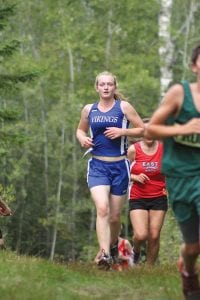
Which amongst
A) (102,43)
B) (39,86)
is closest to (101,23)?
(102,43)

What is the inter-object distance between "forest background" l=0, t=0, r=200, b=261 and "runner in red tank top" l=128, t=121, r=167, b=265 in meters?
16.6

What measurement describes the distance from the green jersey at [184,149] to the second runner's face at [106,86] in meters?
3.86

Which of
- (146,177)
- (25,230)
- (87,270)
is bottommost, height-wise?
(25,230)

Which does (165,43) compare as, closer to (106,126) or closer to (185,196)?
(106,126)

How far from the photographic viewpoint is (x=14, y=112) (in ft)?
70.9

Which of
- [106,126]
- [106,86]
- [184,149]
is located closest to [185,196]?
[184,149]

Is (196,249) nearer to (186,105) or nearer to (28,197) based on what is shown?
(186,105)

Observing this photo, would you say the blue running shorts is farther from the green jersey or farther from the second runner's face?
the green jersey

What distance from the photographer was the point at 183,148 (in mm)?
6473

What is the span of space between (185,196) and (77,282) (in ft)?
8.55

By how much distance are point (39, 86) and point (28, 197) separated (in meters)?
8.72

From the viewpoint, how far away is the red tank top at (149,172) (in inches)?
441

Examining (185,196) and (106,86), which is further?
(106,86)

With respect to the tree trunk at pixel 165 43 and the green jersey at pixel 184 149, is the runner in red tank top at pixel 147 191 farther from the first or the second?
the tree trunk at pixel 165 43
